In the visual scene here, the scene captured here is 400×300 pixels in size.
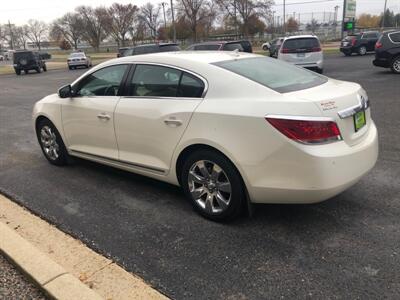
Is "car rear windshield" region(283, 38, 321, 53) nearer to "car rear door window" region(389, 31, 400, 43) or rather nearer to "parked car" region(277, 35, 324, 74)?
"parked car" region(277, 35, 324, 74)

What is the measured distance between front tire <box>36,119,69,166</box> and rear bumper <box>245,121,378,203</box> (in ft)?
10.4

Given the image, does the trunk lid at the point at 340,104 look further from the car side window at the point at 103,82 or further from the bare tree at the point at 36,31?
the bare tree at the point at 36,31

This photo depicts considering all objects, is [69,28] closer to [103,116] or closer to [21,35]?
[21,35]

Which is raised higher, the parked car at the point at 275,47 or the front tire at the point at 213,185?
the front tire at the point at 213,185

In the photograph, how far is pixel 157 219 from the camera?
4035 mm

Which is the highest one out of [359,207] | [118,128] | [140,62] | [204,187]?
[140,62]

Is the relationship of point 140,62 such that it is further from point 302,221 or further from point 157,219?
point 302,221

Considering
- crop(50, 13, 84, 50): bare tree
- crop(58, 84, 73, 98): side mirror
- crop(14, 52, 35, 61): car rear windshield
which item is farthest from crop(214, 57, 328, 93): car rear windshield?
crop(50, 13, 84, 50): bare tree

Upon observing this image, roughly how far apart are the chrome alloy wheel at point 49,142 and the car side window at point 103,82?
95cm

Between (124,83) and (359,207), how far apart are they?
2.77m

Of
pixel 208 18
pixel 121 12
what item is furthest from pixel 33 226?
pixel 121 12

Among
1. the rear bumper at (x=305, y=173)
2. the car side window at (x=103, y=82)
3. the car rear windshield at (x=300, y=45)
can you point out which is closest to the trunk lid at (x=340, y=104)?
the rear bumper at (x=305, y=173)

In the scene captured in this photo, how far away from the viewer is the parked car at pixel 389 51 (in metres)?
15.0

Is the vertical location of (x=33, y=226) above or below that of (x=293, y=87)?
below
